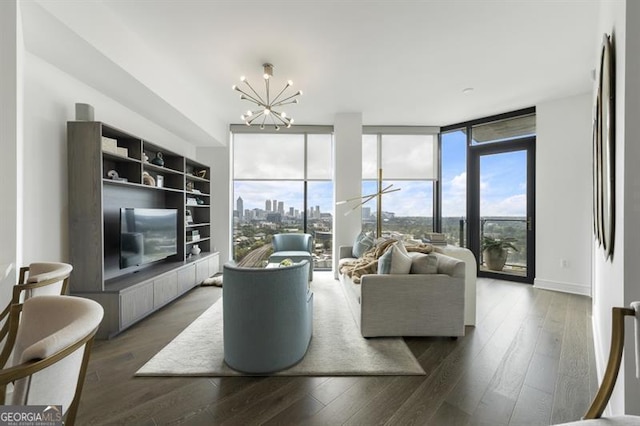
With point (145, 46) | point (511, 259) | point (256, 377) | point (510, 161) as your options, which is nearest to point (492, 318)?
point (511, 259)

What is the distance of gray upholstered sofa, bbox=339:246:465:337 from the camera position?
8.04ft

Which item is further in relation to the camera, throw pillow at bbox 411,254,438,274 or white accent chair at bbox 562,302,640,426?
throw pillow at bbox 411,254,438,274

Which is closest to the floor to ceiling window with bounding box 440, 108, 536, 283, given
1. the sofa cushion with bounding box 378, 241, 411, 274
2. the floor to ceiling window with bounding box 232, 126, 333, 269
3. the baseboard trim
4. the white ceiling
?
the baseboard trim

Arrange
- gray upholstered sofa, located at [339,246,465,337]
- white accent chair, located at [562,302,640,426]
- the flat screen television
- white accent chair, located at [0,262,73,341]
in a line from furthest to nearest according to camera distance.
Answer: the flat screen television, gray upholstered sofa, located at [339,246,465,337], white accent chair, located at [0,262,73,341], white accent chair, located at [562,302,640,426]

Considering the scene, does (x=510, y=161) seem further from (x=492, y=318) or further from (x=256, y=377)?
(x=256, y=377)

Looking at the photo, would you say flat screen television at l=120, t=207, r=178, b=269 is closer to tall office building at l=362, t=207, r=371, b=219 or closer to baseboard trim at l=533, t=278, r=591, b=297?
tall office building at l=362, t=207, r=371, b=219

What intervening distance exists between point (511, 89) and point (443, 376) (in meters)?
3.95

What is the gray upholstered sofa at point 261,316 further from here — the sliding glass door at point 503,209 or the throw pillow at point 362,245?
the sliding glass door at point 503,209

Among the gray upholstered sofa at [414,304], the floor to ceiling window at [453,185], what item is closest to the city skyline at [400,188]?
the floor to ceiling window at [453,185]

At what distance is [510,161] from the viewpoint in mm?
4621

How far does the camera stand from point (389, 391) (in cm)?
177

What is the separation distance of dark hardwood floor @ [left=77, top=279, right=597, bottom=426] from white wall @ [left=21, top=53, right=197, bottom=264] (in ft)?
3.54

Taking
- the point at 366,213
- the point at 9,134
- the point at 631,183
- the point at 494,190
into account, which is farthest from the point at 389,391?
the point at 494,190

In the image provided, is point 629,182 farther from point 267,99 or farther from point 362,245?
point 267,99
